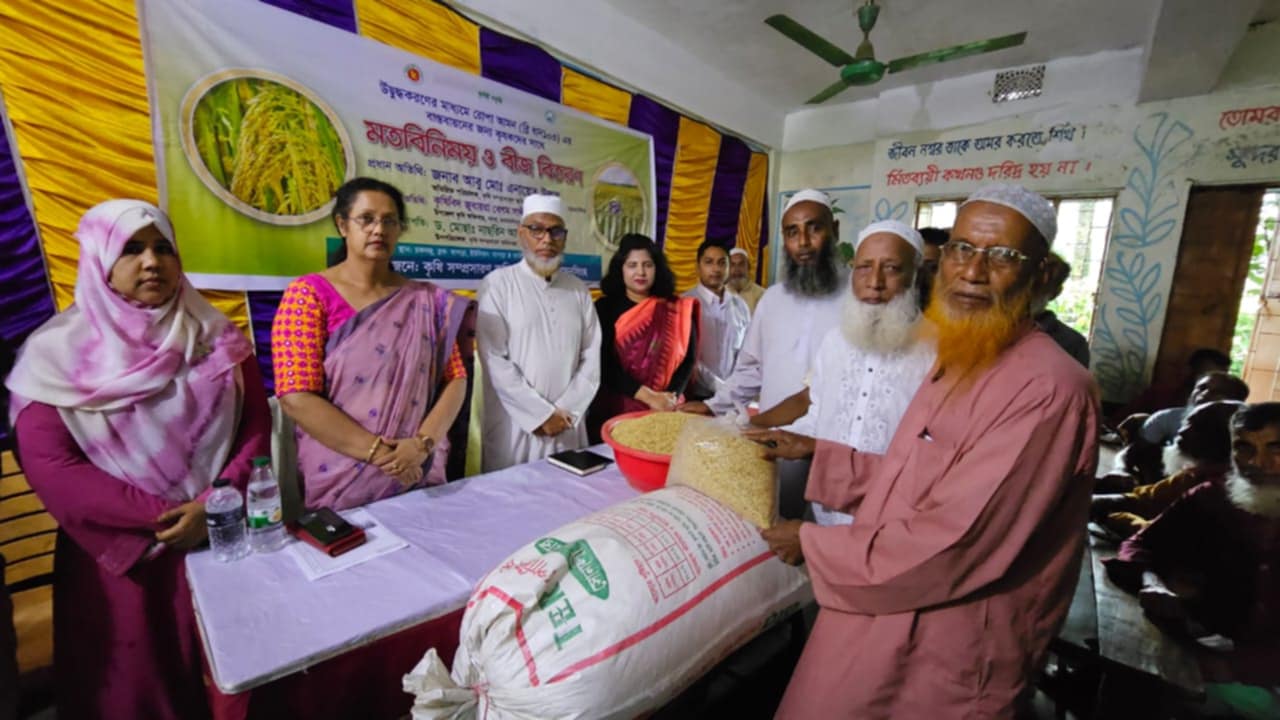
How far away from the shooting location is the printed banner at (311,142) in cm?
218

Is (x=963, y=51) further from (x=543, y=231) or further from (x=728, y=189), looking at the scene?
(x=543, y=231)

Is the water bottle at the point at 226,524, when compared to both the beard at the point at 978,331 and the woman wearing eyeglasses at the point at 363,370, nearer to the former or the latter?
the woman wearing eyeglasses at the point at 363,370

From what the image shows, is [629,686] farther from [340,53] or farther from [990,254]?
[340,53]

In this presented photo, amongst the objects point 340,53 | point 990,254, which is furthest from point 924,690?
point 340,53

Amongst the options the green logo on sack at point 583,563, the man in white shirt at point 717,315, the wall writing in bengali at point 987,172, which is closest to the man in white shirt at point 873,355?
the green logo on sack at point 583,563

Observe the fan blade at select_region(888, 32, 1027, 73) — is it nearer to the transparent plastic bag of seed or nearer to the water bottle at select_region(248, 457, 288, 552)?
the transparent plastic bag of seed

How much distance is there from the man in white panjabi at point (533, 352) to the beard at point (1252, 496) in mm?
2490

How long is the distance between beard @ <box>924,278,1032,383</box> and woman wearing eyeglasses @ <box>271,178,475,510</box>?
1.52 metres

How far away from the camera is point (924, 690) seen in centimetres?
101


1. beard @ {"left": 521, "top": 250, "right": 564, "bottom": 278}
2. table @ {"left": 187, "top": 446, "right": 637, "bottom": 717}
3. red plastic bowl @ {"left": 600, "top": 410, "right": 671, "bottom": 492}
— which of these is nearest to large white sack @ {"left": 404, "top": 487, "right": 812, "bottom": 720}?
table @ {"left": 187, "top": 446, "right": 637, "bottom": 717}

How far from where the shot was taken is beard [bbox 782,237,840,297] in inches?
87.0

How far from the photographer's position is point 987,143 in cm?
545

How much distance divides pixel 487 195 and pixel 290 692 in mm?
2856

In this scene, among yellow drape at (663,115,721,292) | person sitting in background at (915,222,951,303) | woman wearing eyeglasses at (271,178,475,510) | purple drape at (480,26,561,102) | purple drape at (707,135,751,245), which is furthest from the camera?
purple drape at (707,135,751,245)
